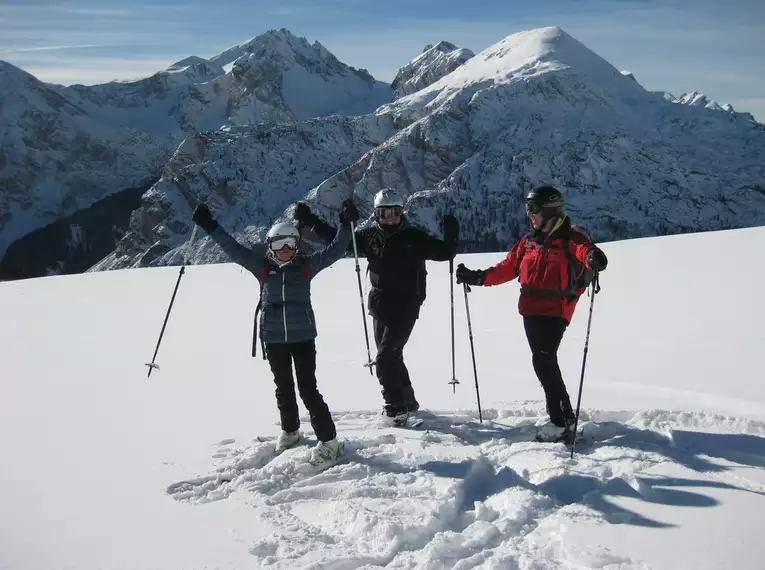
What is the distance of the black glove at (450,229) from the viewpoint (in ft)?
20.2

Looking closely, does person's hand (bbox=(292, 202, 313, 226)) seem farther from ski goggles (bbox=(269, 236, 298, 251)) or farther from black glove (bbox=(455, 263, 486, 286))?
black glove (bbox=(455, 263, 486, 286))

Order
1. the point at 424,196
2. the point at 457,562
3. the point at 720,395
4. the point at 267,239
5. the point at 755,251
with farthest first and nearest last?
the point at 424,196 < the point at 755,251 < the point at 720,395 < the point at 267,239 < the point at 457,562

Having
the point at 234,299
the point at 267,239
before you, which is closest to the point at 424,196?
the point at 234,299

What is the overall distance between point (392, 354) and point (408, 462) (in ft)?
4.09

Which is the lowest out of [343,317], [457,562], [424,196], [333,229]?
[457,562]

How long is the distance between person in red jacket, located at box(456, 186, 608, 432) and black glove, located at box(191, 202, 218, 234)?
8.45 feet

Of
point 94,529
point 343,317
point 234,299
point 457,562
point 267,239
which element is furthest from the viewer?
point 234,299

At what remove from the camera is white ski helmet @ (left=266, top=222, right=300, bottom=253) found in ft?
18.0

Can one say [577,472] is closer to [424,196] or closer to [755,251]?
[755,251]

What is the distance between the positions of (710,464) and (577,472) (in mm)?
1054

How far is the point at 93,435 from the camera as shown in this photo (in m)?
6.51

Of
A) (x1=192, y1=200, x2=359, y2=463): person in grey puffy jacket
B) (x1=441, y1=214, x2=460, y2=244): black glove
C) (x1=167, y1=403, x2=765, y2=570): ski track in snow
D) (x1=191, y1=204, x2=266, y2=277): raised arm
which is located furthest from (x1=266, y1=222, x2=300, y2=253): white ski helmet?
(x1=167, y1=403, x2=765, y2=570): ski track in snow

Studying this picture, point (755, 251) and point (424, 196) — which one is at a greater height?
point (424, 196)

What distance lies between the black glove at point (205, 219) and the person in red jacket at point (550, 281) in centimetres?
258
